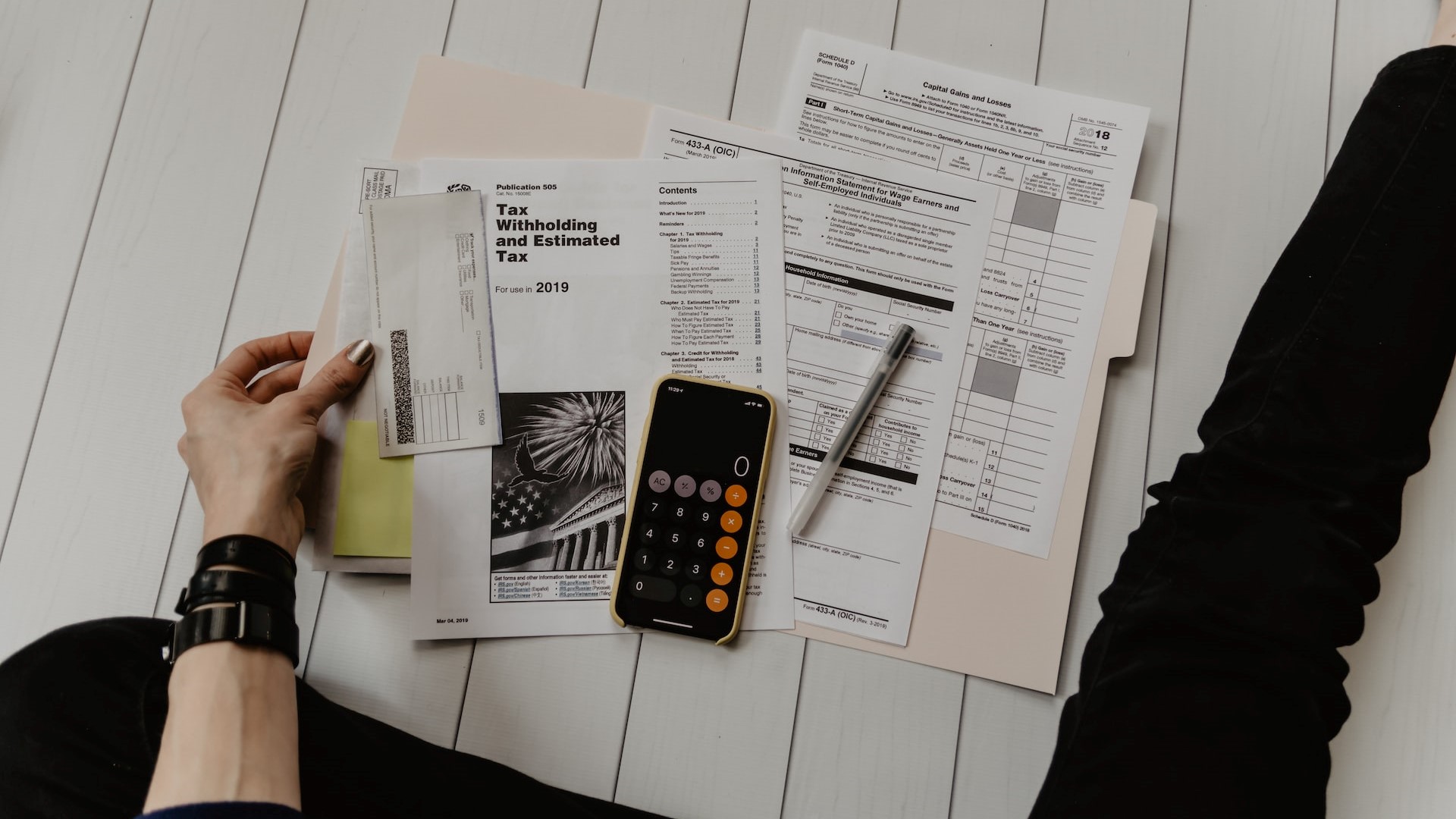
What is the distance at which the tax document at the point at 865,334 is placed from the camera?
605 millimetres

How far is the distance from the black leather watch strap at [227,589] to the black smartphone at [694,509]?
0.22 m

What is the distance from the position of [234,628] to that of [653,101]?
467 mm

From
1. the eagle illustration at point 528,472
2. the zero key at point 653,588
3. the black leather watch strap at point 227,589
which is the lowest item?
the black leather watch strap at point 227,589

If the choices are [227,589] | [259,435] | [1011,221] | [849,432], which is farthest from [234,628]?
[1011,221]

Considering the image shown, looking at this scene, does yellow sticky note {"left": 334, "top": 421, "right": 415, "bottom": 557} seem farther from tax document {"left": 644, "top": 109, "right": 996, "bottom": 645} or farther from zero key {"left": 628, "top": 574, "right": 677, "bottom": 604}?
tax document {"left": 644, "top": 109, "right": 996, "bottom": 645}

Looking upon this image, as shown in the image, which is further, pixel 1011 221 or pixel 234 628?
pixel 1011 221

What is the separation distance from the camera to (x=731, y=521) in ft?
1.97

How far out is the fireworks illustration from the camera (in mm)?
605

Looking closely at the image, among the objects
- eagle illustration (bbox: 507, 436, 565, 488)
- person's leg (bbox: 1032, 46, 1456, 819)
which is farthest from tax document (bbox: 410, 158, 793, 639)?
person's leg (bbox: 1032, 46, 1456, 819)

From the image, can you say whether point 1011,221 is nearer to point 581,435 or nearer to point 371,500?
point 581,435

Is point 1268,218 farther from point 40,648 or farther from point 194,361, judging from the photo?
point 40,648

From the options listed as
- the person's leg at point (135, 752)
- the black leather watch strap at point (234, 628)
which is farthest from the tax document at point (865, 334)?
the black leather watch strap at point (234, 628)

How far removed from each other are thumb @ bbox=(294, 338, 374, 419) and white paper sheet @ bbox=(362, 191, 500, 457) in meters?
0.01

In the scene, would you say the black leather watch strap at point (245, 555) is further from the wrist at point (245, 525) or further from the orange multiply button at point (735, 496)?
the orange multiply button at point (735, 496)
